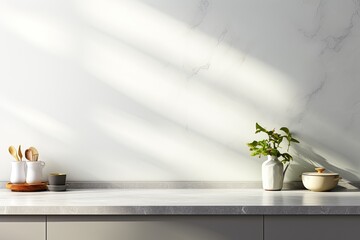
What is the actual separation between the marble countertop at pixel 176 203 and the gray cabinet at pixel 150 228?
0.04 meters

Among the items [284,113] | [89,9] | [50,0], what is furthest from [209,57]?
[50,0]

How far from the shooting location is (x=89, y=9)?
2.99m

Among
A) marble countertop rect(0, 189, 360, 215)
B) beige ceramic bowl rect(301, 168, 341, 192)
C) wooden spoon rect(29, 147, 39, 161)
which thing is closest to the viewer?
marble countertop rect(0, 189, 360, 215)

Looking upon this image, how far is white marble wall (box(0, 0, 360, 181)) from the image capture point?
9.79ft

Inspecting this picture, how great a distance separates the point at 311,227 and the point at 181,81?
3.42 ft

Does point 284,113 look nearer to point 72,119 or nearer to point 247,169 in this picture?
point 247,169

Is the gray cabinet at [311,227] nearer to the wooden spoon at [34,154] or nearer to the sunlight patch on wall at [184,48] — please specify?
the sunlight patch on wall at [184,48]

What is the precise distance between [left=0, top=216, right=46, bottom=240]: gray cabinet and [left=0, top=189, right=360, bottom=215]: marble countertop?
4 centimetres

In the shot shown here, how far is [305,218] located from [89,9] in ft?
4.93

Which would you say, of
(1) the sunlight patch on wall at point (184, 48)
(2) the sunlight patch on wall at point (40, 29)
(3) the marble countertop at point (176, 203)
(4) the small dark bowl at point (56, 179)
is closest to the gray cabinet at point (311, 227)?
(3) the marble countertop at point (176, 203)

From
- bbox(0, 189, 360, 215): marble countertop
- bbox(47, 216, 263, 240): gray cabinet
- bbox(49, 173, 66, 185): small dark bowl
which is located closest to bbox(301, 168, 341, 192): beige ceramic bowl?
bbox(0, 189, 360, 215): marble countertop

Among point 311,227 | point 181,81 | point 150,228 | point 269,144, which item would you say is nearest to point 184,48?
point 181,81

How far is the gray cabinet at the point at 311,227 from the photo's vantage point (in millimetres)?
2324

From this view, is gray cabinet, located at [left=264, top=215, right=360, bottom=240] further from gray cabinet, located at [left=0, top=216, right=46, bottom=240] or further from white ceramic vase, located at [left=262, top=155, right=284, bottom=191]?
gray cabinet, located at [left=0, top=216, right=46, bottom=240]
